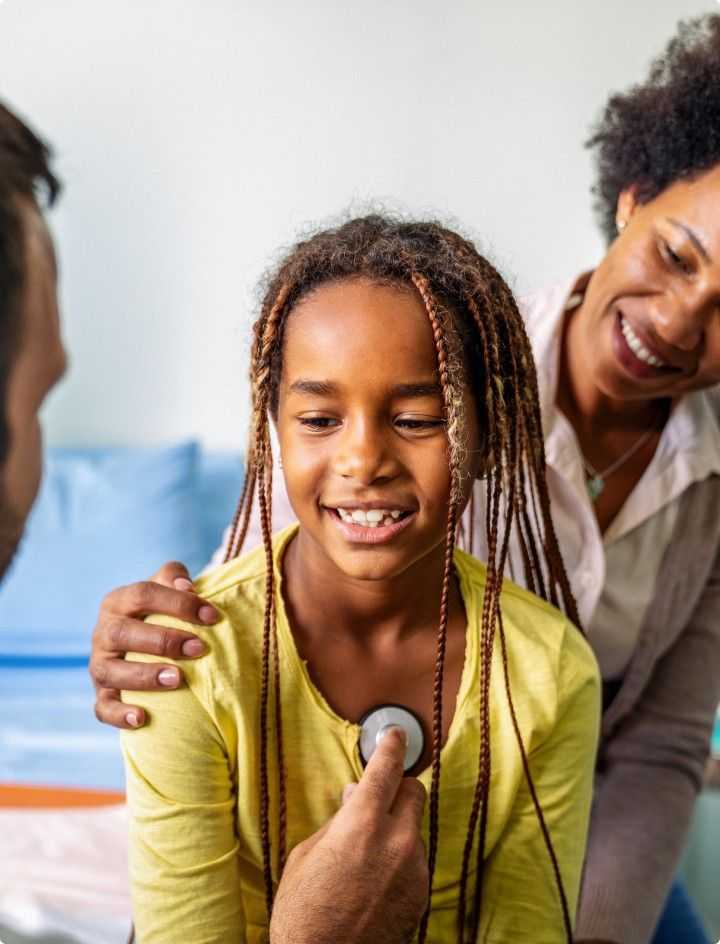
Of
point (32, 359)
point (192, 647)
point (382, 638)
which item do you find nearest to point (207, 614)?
point (192, 647)

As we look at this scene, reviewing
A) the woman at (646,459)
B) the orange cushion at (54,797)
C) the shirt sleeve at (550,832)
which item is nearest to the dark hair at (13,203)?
the woman at (646,459)

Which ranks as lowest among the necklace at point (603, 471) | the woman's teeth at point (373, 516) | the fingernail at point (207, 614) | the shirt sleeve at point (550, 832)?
the shirt sleeve at point (550, 832)

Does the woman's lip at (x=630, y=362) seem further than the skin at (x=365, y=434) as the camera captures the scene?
Yes

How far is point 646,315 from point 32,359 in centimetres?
56

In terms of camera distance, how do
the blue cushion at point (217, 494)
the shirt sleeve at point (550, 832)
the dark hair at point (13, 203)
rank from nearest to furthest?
the dark hair at point (13, 203), the shirt sleeve at point (550, 832), the blue cushion at point (217, 494)

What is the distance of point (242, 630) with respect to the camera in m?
0.64

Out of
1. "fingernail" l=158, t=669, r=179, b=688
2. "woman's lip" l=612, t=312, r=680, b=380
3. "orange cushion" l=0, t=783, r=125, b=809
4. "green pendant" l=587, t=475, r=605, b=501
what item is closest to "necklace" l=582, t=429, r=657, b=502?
"green pendant" l=587, t=475, r=605, b=501

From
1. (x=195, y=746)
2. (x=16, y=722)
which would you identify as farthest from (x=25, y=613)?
(x=195, y=746)

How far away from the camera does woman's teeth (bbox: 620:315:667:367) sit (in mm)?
793

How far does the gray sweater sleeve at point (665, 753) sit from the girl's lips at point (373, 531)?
18.2 inches

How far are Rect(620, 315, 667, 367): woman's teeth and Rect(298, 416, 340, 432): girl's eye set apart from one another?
34 centimetres

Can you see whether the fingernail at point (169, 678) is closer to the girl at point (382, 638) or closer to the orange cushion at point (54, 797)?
the girl at point (382, 638)

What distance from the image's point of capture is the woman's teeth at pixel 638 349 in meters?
0.79

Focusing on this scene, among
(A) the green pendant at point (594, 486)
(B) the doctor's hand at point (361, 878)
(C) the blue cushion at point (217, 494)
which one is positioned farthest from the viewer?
(C) the blue cushion at point (217, 494)
